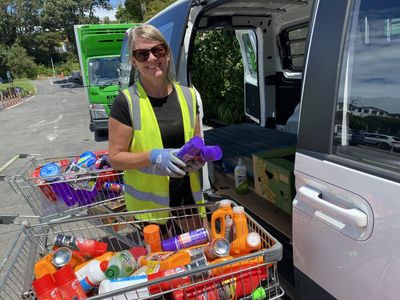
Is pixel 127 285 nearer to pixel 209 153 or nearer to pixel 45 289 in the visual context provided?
pixel 45 289

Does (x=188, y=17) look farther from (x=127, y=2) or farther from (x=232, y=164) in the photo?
(x=127, y=2)

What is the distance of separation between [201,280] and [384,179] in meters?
0.83

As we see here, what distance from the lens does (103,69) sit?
10.7 meters

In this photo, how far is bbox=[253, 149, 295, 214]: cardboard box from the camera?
2.51m

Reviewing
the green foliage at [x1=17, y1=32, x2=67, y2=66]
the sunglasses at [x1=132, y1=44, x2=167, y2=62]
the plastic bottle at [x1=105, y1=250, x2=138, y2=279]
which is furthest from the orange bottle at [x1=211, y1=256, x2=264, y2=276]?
the green foliage at [x1=17, y1=32, x2=67, y2=66]

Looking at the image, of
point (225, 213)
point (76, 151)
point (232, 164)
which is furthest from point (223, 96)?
point (225, 213)

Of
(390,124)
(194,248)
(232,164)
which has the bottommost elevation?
(232,164)

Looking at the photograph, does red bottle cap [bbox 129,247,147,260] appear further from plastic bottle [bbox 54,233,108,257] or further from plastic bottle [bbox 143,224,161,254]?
plastic bottle [bbox 54,233,108,257]

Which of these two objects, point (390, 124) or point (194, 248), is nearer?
Result: point (390, 124)

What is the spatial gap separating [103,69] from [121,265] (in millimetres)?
9945

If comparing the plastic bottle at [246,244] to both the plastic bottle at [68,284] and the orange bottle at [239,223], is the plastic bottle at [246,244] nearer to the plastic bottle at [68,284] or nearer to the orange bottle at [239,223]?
the orange bottle at [239,223]

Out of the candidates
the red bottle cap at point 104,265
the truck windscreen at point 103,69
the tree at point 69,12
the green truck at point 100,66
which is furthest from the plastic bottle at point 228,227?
the tree at point 69,12

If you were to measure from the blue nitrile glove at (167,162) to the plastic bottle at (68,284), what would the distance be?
625 mm

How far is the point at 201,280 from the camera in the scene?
4.87 feet
